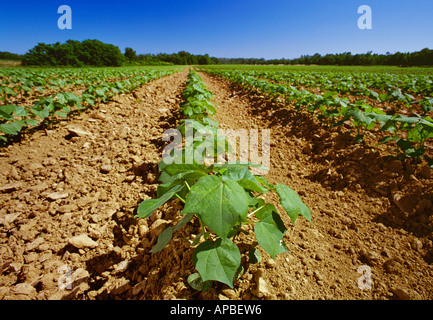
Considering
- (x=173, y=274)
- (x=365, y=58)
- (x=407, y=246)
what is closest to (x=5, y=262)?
(x=173, y=274)

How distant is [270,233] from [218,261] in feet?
1.08

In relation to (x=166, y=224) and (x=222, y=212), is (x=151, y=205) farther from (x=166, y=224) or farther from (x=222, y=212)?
(x=166, y=224)

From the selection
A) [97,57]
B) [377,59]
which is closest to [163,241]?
[97,57]

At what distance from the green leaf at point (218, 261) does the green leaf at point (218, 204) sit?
22cm

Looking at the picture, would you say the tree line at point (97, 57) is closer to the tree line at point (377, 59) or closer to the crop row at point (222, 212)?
the tree line at point (377, 59)

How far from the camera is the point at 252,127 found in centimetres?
436

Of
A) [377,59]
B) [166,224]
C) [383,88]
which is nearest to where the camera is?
[166,224]

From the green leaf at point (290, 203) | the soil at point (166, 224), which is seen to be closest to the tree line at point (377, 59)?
the soil at point (166, 224)

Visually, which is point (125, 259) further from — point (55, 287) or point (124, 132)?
point (124, 132)

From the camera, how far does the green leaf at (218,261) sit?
0.89m

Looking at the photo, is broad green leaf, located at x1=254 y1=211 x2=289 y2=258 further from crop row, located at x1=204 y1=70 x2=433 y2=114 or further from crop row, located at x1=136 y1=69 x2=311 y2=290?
crop row, located at x1=204 y1=70 x2=433 y2=114

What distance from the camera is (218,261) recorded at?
950mm

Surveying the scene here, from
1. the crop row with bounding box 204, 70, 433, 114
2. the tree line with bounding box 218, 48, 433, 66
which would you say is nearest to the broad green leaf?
the crop row with bounding box 204, 70, 433, 114
